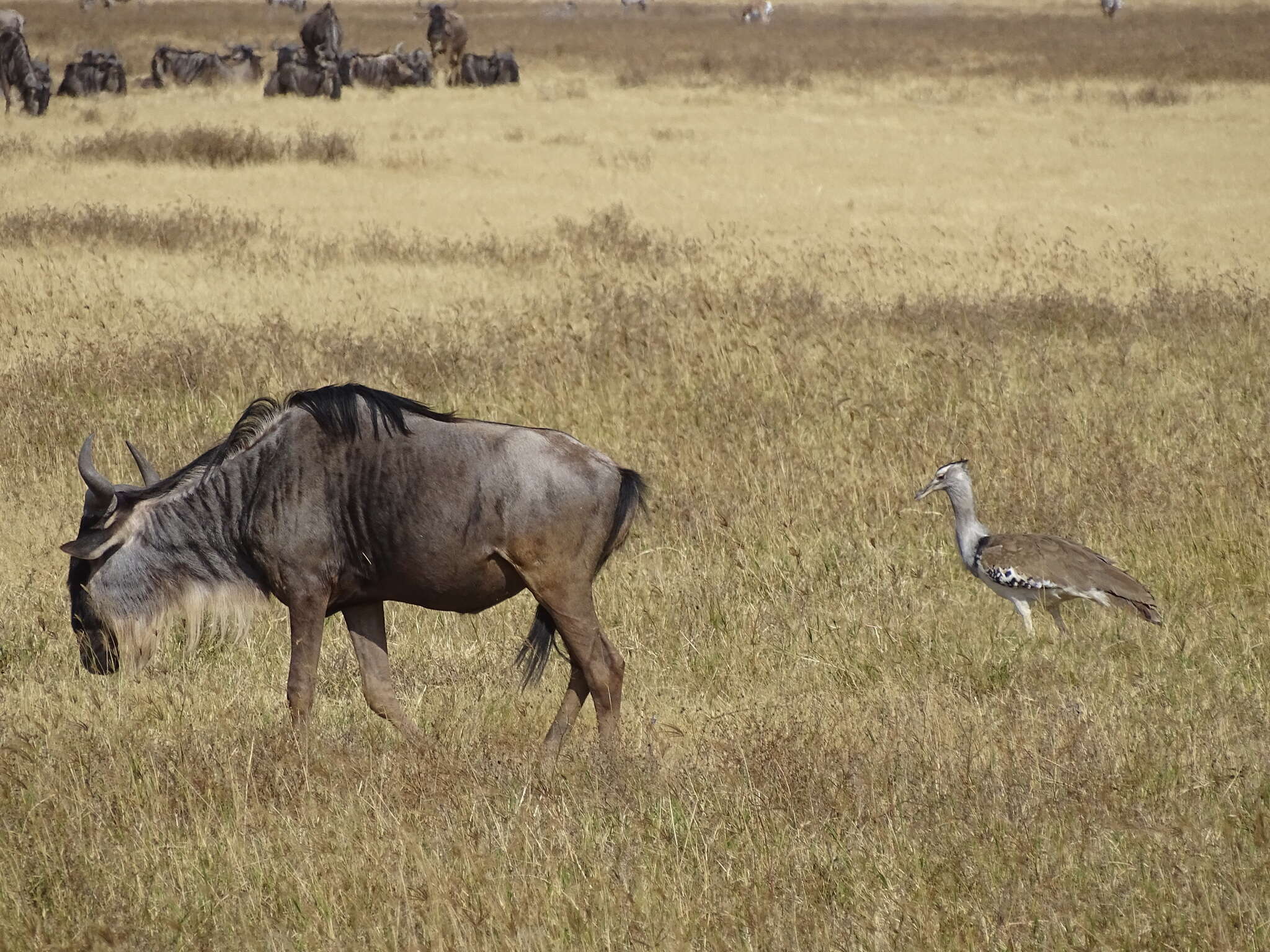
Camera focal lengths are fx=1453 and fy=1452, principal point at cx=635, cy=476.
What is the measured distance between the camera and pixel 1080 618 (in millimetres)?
6809

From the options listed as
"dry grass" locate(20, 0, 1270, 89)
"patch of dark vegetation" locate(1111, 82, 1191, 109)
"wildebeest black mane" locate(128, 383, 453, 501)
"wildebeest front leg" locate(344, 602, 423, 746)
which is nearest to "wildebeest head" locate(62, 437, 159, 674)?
"wildebeest black mane" locate(128, 383, 453, 501)

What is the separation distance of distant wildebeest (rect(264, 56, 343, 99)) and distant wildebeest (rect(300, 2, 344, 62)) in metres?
0.64

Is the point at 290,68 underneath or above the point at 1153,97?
underneath

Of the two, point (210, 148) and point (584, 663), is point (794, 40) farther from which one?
point (584, 663)

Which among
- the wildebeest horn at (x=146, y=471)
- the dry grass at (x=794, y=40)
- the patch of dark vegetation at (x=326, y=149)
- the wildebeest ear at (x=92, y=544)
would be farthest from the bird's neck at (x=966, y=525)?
the dry grass at (x=794, y=40)

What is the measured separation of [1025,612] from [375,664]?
2.92 m

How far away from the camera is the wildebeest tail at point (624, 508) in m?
5.45

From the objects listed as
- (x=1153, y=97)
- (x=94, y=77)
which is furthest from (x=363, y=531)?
(x=1153, y=97)

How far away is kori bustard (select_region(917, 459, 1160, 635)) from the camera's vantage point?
6332 mm

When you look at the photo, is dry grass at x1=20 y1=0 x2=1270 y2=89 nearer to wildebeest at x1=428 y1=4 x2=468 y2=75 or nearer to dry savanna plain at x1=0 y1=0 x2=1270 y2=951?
wildebeest at x1=428 y1=4 x2=468 y2=75

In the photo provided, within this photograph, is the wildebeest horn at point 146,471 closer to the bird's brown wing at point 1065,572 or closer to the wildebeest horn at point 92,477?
the wildebeest horn at point 92,477

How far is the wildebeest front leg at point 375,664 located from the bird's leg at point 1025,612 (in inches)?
109

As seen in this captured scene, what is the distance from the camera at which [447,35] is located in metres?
43.2

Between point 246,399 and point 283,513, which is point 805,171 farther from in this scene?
point 283,513
